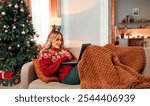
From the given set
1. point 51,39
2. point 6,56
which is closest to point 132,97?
point 51,39

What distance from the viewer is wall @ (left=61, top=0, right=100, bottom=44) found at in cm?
483

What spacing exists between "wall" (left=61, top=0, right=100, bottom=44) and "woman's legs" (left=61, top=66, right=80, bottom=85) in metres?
2.78

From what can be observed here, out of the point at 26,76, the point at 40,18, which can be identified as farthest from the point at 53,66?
the point at 40,18

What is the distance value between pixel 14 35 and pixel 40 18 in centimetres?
164

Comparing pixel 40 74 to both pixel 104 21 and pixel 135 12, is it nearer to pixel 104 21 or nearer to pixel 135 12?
pixel 104 21

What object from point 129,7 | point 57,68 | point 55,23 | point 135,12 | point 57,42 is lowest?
point 57,68

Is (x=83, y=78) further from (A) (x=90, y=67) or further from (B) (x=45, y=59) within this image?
(B) (x=45, y=59)

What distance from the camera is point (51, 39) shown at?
2568 millimetres

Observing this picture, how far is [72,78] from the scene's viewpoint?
7.09ft

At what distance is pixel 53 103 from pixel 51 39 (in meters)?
1.42

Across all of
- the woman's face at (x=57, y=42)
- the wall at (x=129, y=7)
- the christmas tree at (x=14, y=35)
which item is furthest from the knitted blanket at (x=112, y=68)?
the wall at (x=129, y=7)

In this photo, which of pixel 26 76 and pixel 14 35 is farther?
pixel 14 35

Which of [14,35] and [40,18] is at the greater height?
[40,18]

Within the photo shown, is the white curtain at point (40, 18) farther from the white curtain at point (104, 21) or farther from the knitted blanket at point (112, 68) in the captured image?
the knitted blanket at point (112, 68)
